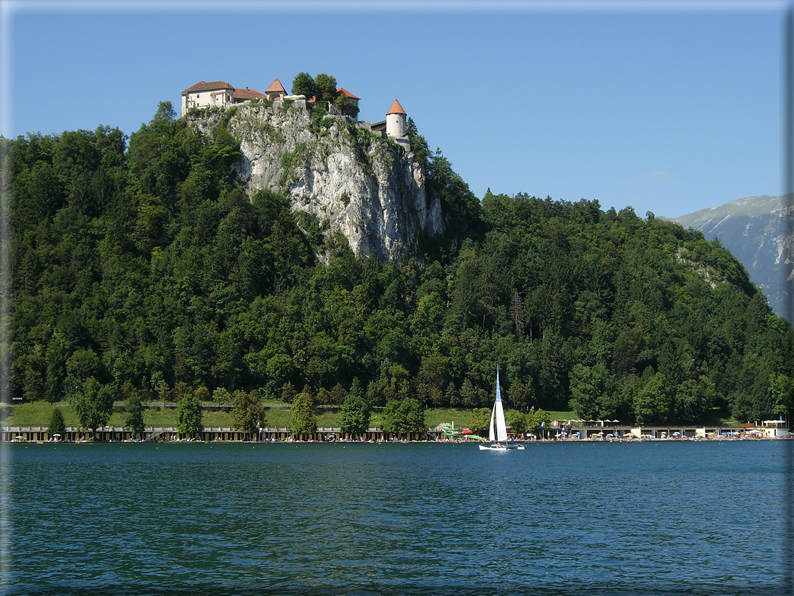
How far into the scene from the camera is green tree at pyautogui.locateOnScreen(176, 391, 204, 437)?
131875 mm

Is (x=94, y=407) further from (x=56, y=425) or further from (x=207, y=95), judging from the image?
(x=207, y=95)

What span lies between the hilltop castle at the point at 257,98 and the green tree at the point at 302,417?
6905 centimetres

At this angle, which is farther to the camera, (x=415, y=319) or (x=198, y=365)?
(x=415, y=319)

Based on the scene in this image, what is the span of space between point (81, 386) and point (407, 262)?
6799cm

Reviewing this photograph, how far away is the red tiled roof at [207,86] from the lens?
638 ft

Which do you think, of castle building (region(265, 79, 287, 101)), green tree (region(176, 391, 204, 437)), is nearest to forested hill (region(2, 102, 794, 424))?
green tree (region(176, 391, 204, 437))

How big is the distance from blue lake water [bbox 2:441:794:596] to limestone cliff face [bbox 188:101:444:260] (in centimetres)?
8651

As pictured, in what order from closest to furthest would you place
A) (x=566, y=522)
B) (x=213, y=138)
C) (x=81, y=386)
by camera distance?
1. (x=566, y=522)
2. (x=81, y=386)
3. (x=213, y=138)

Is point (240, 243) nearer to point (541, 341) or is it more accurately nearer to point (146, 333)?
point (146, 333)

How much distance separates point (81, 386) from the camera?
5453 inches

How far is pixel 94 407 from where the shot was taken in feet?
427

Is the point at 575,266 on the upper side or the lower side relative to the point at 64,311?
upper

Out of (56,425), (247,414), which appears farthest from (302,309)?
(56,425)

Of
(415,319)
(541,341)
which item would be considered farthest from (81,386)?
(541,341)
